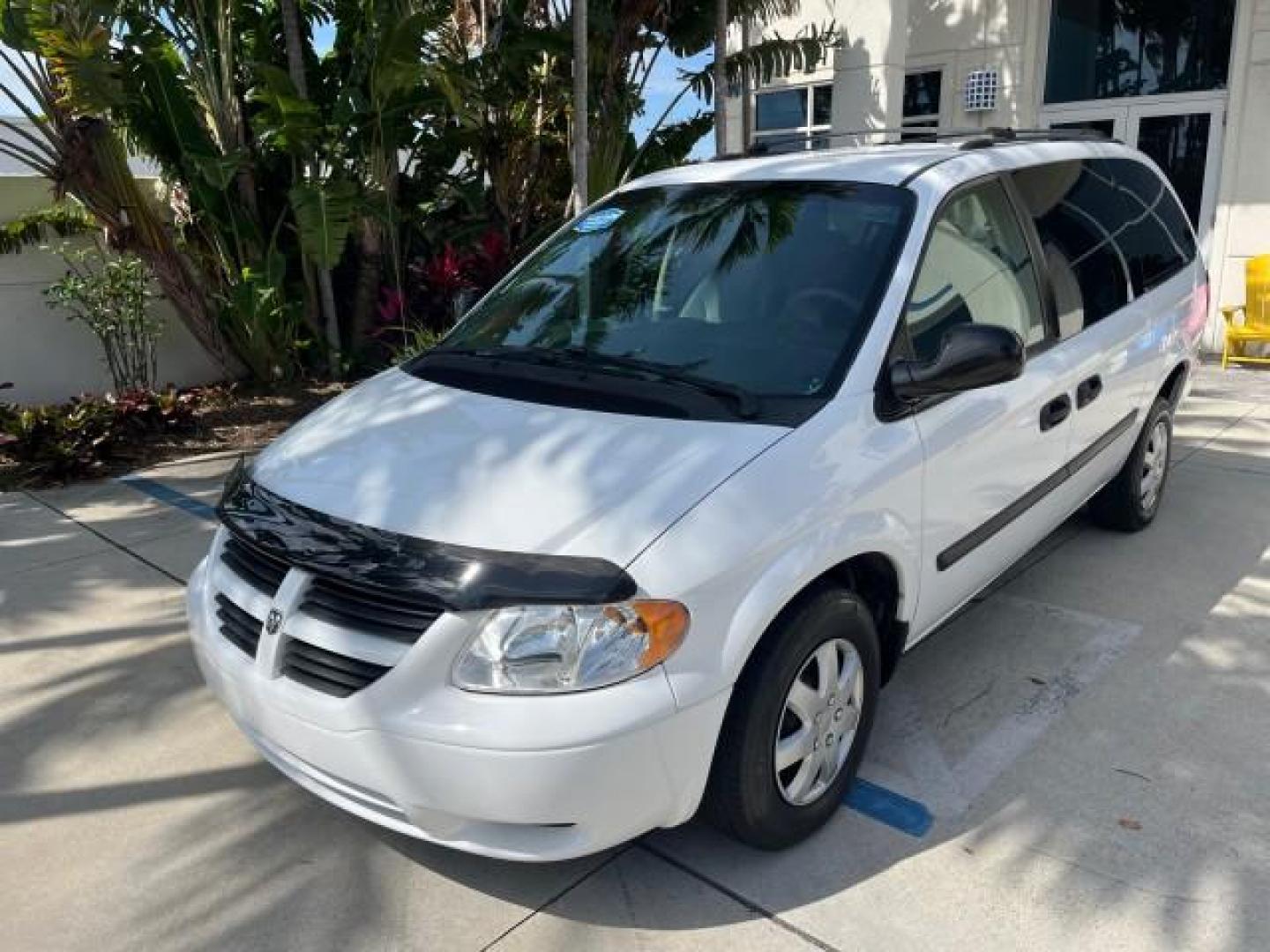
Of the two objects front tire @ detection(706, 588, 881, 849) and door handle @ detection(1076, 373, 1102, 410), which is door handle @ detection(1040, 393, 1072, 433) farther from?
front tire @ detection(706, 588, 881, 849)

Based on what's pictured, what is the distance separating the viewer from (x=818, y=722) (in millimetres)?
2773

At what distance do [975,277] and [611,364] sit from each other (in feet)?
4.33

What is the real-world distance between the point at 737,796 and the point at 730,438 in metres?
0.91

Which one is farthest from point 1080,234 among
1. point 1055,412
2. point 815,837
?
point 815,837

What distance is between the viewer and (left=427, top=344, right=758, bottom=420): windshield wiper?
2900mm

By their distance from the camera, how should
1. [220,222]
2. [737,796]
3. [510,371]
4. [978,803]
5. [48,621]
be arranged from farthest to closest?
[220,222]
[48,621]
[510,371]
[978,803]
[737,796]

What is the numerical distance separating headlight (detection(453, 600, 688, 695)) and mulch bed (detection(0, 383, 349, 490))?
530 centimetres

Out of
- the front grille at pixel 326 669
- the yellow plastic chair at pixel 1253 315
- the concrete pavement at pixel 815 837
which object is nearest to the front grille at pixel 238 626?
the front grille at pixel 326 669

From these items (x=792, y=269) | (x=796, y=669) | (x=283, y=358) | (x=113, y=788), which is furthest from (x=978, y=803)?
(x=283, y=358)

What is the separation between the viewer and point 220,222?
827 centimetres

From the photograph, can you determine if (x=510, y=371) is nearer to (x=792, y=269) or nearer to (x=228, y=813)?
(x=792, y=269)

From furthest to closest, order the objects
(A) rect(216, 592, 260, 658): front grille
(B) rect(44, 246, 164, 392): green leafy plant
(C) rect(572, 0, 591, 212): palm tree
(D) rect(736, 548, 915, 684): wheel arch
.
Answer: (B) rect(44, 246, 164, 392): green leafy plant → (C) rect(572, 0, 591, 212): palm tree → (D) rect(736, 548, 915, 684): wheel arch → (A) rect(216, 592, 260, 658): front grille

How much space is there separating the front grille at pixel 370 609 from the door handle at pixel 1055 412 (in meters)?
2.40

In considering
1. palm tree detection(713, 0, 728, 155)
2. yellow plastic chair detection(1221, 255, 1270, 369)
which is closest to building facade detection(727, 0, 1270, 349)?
yellow plastic chair detection(1221, 255, 1270, 369)
